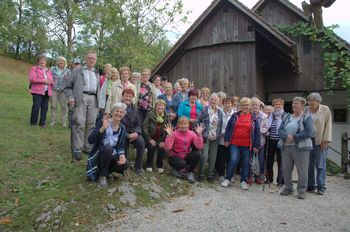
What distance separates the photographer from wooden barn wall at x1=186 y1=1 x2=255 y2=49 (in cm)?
1245

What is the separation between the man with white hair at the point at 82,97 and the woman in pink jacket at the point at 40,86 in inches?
115

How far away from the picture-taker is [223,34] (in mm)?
13016

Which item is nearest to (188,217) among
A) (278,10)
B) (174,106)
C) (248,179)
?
(248,179)

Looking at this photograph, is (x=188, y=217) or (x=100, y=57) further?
(x=100, y=57)

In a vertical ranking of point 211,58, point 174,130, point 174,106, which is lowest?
point 174,130

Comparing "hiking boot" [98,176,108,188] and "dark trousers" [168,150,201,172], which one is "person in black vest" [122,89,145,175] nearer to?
"dark trousers" [168,150,201,172]

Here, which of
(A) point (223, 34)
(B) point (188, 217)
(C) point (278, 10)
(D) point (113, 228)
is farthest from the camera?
(C) point (278, 10)

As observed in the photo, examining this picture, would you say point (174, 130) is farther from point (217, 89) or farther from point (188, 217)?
point (217, 89)

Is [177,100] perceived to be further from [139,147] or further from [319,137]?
[319,137]

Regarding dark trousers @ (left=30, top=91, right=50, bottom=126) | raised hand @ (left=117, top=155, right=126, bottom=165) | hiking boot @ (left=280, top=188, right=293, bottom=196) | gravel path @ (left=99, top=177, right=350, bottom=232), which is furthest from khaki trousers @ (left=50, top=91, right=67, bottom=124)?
hiking boot @ (left=280, top=188, right=293, bottom=196)

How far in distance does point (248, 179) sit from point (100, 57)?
15.2 m

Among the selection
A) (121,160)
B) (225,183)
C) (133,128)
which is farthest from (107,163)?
(225,183)

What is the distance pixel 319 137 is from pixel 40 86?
696 centimetres

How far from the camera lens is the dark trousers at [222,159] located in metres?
8.11
